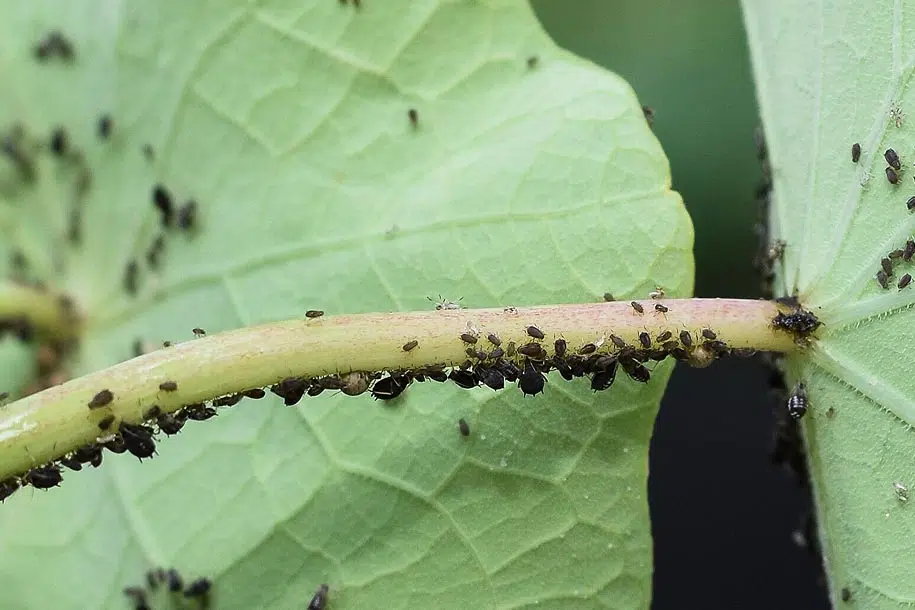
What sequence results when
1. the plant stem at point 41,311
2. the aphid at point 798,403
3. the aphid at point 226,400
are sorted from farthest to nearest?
the plant stem at point 41,311, the aphid at point 798,403, the aphid at point 226,400

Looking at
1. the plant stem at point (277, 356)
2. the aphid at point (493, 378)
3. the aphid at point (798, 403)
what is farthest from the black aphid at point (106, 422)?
the aphid at point (798, 403)

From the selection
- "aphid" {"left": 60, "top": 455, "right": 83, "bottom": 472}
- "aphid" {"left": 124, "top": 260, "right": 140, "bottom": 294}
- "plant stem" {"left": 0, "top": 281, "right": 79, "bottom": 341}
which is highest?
"plant stem" {"left": 0, "top": 281, "right": 79, "bottom": 341}

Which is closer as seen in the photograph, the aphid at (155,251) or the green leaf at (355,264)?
the green leaf at (355,264)

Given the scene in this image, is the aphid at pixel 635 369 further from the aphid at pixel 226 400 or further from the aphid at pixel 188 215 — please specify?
the aphid at pixel 188 215

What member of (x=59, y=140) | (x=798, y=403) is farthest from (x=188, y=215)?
(x=798, y=403)

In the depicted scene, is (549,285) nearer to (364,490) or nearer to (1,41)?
(364,490)

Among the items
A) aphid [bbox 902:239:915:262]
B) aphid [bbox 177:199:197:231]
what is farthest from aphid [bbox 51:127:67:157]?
aphid [bbox 902:239:915:262]

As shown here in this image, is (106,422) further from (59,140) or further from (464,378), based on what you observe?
(59,140)

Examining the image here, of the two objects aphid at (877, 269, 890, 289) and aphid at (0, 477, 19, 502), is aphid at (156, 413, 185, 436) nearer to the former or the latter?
aphid at (0, 477, 19, 502)
